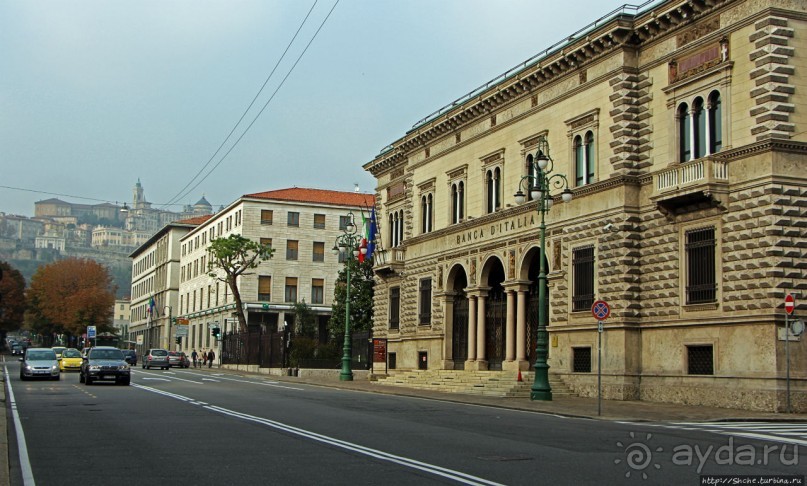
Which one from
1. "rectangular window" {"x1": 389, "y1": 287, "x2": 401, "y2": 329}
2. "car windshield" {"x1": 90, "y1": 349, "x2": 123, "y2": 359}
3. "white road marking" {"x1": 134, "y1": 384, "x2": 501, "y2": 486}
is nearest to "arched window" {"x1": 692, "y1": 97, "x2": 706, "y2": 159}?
"white road marking" {"x1": 134, "y1": 384, "x2": 501, "y2": 486}

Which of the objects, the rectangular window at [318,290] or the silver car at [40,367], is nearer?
the silver car at [40,367]

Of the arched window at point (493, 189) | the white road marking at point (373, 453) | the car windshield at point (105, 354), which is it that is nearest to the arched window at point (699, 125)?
the arched window at point (493, 189)

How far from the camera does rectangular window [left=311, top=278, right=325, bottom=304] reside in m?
88.2

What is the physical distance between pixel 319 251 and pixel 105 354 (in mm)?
50670

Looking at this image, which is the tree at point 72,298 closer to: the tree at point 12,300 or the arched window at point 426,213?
the tree at point 12,300

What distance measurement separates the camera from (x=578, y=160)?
36.2m

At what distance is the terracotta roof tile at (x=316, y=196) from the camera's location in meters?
87.8

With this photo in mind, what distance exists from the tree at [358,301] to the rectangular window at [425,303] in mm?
22086

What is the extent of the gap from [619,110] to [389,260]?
72.2 ft

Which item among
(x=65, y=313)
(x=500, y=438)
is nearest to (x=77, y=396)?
(x=500, y=438)

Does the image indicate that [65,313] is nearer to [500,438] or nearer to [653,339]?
[653,339]

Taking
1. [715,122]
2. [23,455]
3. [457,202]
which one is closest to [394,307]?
A: [457,202]

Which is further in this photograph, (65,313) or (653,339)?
(65,313)

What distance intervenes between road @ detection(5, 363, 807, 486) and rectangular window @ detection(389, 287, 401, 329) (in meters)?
27.3
